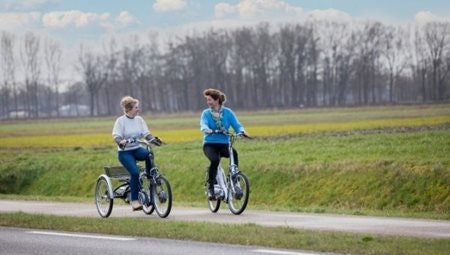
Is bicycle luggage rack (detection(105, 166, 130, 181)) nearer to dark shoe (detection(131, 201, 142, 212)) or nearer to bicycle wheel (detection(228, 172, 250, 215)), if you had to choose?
dark shoe (detection(131, 201, 142, 212))

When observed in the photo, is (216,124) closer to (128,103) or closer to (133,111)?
(133,111)

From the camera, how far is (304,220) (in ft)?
44.9

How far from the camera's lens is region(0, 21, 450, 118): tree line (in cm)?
12800

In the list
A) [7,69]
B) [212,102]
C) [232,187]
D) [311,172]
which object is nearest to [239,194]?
[232,187]

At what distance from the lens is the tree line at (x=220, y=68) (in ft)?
420

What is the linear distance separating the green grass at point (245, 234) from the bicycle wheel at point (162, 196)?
40 cm

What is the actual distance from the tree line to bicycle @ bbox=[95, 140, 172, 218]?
9495cm

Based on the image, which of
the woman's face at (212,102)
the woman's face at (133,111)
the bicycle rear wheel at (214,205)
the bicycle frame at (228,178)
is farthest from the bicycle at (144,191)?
the woman's face at (212,102)

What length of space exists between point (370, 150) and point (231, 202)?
1386cm

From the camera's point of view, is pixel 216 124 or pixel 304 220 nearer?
pixel 304 220

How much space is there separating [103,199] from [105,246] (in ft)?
14.7

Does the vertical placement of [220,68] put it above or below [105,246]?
above

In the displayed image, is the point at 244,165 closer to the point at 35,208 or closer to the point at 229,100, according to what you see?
the point at 35,208

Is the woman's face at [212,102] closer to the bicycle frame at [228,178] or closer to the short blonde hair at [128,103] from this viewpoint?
the bicycle frame at [228,178]
